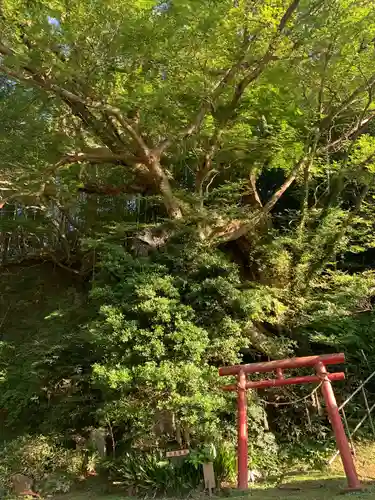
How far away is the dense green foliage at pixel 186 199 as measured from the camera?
7.42 metres

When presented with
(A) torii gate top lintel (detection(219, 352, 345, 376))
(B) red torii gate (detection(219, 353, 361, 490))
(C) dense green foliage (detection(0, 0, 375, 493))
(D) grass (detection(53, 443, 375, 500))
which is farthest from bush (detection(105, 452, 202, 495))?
(A) torii gate top lintel (detection(219, 352, 345, 376))

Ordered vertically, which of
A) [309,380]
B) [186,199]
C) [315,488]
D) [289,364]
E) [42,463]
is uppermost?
[186,199]

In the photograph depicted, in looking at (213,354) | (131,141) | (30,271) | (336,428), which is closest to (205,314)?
(213,354)

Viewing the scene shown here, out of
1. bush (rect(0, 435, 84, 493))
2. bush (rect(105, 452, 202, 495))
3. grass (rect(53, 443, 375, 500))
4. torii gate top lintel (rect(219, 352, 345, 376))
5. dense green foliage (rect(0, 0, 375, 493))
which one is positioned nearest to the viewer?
grass (rect(53, 443, 375, 500))

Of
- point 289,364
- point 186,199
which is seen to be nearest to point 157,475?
point 289,364

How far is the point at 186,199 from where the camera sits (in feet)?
32.9

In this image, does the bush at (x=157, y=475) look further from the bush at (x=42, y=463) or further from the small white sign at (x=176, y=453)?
the bush at (x=42, y=463)

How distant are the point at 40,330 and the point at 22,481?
3.67m

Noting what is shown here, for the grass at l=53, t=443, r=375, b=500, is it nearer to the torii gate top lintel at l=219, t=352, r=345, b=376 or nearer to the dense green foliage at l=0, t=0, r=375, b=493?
the dense green foliage at l=0, t=0, r=375, b=493

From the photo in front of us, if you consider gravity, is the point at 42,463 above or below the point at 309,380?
below

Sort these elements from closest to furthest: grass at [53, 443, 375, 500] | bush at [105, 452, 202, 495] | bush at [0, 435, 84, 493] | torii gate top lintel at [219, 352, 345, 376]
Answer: grass at [53, 443, 375, 500] < torii gate top lintel at [219, 352, 345, 376] < bush at [105, 452, 202, 495] < bush at [0, 435, 84, 493]

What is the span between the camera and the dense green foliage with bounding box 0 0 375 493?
24.3ft

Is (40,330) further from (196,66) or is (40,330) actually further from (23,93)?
(196,66)

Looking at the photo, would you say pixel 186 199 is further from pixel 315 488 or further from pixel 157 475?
pixel 315 488
